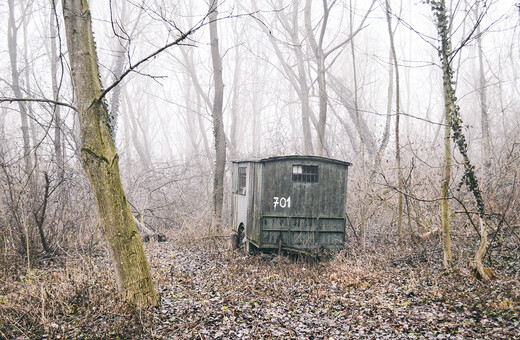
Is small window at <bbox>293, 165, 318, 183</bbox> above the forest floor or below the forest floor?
above

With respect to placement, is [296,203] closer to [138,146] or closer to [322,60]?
[322,60]

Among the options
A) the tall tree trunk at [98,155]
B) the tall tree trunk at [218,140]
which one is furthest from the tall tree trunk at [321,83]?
the tall tree trunk at [98,155]

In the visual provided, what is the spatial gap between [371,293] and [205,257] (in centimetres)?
485

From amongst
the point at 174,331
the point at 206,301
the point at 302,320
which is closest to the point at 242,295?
the point at 206,301

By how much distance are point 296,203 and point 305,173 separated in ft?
2.54

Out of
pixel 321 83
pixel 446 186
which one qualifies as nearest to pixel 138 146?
pixel 321 83

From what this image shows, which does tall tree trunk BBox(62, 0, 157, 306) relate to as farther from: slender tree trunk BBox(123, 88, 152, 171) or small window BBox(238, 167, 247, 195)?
slender tree trunk BBox(123, 88, 152, 171)

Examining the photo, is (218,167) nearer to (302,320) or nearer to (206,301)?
(206,301)

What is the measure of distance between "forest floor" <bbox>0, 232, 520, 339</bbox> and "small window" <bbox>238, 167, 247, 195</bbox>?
274 centimetres

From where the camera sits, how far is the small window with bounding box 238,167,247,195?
34.8ft

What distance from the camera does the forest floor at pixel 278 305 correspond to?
509 cm

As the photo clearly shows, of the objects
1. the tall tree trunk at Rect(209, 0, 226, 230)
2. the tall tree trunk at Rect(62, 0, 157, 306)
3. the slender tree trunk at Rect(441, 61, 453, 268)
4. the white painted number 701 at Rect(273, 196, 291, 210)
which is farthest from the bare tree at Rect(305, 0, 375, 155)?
the tall tree trunk at Rect(62, 0, 157, 306)

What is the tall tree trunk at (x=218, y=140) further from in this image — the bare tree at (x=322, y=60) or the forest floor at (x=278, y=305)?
the forest floor at (x=278, y=305)

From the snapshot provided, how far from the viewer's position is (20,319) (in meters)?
5.10
